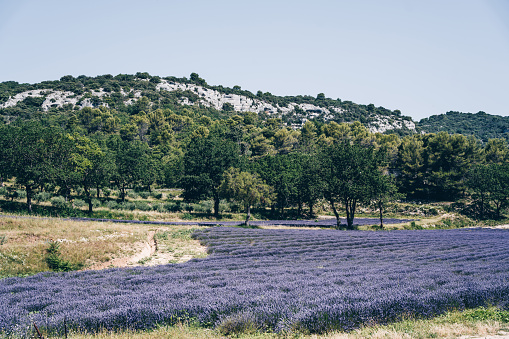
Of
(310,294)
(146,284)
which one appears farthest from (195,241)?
(310,294)

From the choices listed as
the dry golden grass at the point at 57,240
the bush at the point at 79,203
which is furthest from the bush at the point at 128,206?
the dry golden grass at the point at 57,240

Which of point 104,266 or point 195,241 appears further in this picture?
point 195,241

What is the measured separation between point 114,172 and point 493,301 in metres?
56.4

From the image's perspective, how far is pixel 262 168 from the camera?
229 ft

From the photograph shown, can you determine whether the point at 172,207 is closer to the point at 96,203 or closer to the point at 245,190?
the point at 96,203

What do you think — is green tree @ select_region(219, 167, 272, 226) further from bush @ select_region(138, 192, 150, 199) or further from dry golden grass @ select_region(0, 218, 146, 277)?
bush @ select_region(138, 192, 150, 199)

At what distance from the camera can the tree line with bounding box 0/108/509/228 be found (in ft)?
149

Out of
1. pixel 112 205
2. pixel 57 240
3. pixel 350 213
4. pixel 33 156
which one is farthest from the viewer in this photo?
pixel 112 205

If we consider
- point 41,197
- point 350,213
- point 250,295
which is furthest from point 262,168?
point 250,295

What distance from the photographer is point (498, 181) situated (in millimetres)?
64188

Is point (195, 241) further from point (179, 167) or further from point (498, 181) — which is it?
point (498, 181)

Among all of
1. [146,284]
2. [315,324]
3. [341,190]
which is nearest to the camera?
[315,324]

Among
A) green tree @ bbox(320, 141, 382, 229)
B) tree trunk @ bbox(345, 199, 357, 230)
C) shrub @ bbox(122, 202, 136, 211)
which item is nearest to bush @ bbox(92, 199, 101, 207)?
shrub @ bbox(122, 202, 136, 211)

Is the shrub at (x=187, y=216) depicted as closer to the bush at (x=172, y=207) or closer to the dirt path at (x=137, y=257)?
the bush at (x=172, y=207)
